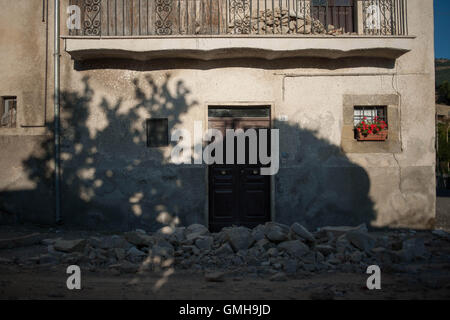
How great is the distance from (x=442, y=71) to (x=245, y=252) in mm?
73724

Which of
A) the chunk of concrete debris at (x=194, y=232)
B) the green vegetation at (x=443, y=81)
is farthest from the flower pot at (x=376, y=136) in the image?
the green vegetation at (x=443, y=81)

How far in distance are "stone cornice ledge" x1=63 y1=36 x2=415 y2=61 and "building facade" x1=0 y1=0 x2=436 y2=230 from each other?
0.59 feet

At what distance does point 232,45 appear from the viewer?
653 centimetres

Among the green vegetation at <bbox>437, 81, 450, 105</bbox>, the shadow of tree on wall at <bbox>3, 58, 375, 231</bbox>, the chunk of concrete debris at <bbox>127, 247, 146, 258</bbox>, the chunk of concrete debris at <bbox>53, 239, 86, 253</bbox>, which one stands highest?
the green vegetation at <bbox>437, 81, 450, 105</bbox>

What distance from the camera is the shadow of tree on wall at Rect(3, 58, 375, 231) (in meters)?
6.93

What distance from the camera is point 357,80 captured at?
7090mm

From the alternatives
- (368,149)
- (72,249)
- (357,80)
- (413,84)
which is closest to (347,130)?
(368,149)

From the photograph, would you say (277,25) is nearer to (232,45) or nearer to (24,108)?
(232,45)

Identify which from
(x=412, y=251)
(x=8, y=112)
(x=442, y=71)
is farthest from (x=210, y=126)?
(x=442, y=71)

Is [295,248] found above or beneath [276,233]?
beneath

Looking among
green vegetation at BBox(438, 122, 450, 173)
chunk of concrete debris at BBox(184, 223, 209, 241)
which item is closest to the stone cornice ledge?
chunk of concrete debris at BBox(184, 223, 209, 241)

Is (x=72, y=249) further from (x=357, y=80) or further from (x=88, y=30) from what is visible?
(x=357, y=80)

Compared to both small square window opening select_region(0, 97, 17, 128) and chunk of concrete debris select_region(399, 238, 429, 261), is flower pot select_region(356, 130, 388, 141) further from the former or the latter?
small square window opening select_region(0, 97, 17, 128)
